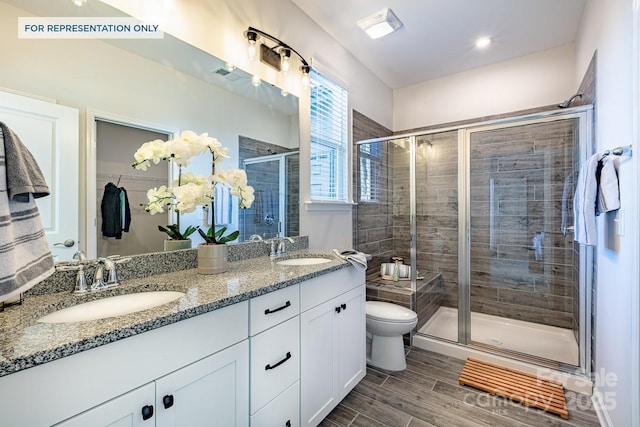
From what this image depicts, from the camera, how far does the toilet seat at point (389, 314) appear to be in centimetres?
217

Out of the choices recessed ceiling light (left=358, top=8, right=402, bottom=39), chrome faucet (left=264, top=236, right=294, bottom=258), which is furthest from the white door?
recessed ceiling light (left=358, top=8, right=402, bottom=39)

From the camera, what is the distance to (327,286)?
1596 mm

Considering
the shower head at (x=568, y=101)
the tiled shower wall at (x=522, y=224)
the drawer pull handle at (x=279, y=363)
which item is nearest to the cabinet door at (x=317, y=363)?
the drawer pull handle at (x=279, y=363)

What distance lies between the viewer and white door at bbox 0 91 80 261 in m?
1.04

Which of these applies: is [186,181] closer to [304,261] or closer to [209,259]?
[209,259]

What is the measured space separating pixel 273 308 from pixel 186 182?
77 cm

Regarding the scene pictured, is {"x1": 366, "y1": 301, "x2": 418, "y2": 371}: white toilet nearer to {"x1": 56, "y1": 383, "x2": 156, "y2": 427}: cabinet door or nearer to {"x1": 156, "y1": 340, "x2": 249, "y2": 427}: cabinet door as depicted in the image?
{"x1": 156, "y1": 340, "x2": 249, "y2": 427}: cabinet door

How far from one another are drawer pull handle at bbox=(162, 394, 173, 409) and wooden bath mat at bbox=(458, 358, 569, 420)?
1954 mm

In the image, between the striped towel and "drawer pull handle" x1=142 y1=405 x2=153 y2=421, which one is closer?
the striped towel

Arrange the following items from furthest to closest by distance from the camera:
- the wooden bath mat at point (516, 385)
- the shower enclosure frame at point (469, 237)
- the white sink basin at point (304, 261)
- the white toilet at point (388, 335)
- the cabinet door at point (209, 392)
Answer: the white toilet at point (388, 335) < the shower enclosure frame at point (469, 237) < the white sink basin at point (304, 261) < the wooden bath mat at point (516, 385) < the cabinet door at point (209, 392)

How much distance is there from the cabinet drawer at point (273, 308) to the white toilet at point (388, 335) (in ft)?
3.46

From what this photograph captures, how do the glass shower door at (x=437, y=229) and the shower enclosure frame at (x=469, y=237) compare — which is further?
the glass shower door at (x=437, y=229)

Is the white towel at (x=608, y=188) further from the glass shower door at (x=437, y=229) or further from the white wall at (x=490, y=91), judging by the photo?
the white wall at (x=490, y=91)

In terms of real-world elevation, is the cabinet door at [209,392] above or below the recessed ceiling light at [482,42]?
below
